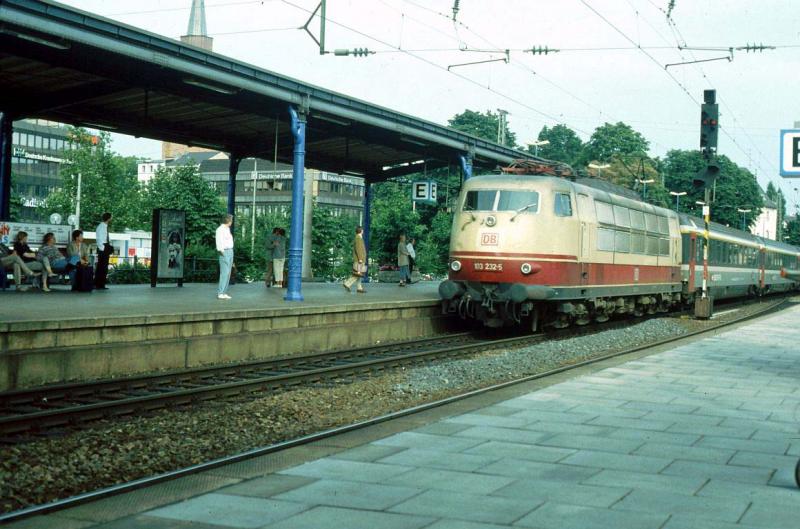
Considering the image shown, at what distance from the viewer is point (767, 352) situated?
1684 centimetres

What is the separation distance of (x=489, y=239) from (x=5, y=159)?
403 inches

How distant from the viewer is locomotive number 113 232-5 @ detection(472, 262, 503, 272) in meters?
19.1

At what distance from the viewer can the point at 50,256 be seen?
1916 cm

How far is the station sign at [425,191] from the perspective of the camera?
2708 cm

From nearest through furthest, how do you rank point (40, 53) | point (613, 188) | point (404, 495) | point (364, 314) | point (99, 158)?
1. point (404, 495)
2. point (40, 53)
3. point (364, 314)
4. point (613, 188)
5. point (99, 158)

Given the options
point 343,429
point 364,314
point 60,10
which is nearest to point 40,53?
point 60,10

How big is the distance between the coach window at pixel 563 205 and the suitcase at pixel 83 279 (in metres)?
9.73

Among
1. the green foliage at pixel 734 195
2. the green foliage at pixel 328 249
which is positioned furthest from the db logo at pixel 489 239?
the green foliage at pixel 734 195

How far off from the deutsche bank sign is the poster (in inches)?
610

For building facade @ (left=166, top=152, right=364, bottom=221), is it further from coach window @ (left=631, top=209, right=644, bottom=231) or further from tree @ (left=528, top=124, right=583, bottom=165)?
coach window @ (left=631, top=209, right=644, bottom=231)

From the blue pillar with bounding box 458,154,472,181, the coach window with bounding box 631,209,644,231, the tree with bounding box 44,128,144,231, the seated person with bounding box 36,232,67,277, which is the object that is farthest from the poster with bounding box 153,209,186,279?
the tree with bounding box 44,128,144,231

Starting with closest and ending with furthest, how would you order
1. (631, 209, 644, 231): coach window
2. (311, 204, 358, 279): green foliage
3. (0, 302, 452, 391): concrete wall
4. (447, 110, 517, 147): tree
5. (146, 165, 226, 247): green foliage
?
(0, 302, 452, 391): concrete wall, (631, 209, 644, 231): coach window, (311, 204, 358, 279): green foliage, (146, 165, 226, 247): green foliage, (447, 110, 517, 147): tree

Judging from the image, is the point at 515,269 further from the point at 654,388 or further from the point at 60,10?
the point at 60,10

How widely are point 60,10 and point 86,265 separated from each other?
6.75 meters
